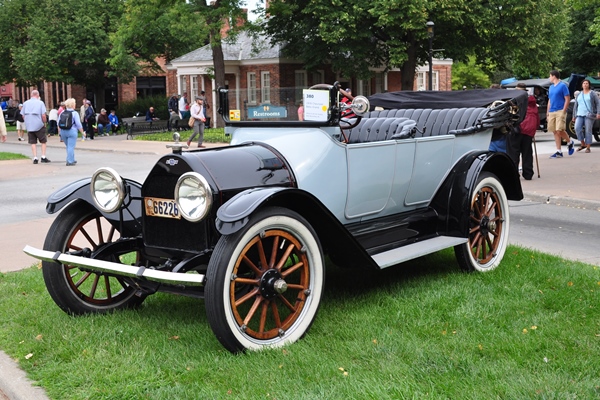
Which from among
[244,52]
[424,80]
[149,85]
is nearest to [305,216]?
[244,52]

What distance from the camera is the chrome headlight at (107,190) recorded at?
4.92 meters

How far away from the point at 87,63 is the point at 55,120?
6.37 meters

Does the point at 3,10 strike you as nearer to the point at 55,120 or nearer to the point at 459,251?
the point at 55,120

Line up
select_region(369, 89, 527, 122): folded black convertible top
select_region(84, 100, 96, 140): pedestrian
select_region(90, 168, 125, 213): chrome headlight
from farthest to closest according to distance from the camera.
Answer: select_region(84, 100, 96, 140): pedestrian
select_region(369, 89, 527, 122): folded black convertible top
select_region(90, 168, 125, 213): chrome headlight

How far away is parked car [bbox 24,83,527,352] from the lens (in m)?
4.40

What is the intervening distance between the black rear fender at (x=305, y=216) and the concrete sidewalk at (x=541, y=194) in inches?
55.6

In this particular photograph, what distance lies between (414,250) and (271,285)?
5.04ft

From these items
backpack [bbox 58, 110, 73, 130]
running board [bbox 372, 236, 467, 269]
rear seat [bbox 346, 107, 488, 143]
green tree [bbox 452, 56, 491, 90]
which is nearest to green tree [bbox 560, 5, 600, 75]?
green tree [bbox 452, 56, 491, 90]

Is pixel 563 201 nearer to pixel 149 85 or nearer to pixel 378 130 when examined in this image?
pixel 378 130

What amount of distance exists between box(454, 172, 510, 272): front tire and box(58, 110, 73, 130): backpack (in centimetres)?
1437

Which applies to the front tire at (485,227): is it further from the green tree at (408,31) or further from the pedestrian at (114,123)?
the pedestrian at (114,123)

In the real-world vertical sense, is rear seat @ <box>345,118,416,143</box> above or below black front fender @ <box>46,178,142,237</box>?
above

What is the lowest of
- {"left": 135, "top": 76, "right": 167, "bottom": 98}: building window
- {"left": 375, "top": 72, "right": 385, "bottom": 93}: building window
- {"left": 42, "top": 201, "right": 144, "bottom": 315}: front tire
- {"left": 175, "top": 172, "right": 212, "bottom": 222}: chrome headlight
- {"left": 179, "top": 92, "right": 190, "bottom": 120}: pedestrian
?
{"left": 42, "top": 201, "right": 144, "bottom": 315}: front tire

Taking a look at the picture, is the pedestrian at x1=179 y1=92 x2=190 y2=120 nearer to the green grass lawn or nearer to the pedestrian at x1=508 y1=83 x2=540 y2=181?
the pedestrian at x1=508 y1=83 x2=540 y2=181
